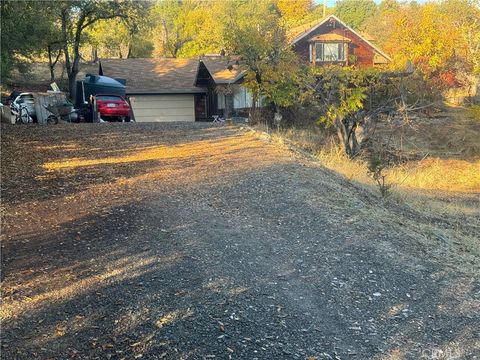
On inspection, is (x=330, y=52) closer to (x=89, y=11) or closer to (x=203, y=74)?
(x=203, y=74)

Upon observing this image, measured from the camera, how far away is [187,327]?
450cm

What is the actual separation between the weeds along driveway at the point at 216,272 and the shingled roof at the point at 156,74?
26.9 m

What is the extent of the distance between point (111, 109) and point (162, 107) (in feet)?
39.9

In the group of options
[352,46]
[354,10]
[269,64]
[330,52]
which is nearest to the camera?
[269,64]

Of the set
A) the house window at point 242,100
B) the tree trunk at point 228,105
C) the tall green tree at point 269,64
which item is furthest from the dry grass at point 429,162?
the house window at point 242,100

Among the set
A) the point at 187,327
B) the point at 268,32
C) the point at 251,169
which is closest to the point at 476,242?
the point at 251,169

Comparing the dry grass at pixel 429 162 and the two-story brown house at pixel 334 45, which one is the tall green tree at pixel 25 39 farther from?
the two-story brown house at pixel 334 45

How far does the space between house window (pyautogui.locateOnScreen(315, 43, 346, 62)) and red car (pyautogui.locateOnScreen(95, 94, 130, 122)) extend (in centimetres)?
1817

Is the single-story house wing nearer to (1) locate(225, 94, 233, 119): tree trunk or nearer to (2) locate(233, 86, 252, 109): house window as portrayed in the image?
(2) locate(233, 86, 252, 109): house window

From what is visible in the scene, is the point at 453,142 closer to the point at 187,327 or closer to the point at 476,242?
the point at 476,242

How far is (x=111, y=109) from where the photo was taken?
25.0m

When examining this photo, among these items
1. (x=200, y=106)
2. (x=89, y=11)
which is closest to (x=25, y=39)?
(x=89, y=11)

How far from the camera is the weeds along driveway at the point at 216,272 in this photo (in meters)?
4.38

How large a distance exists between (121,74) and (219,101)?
8.11 meters
